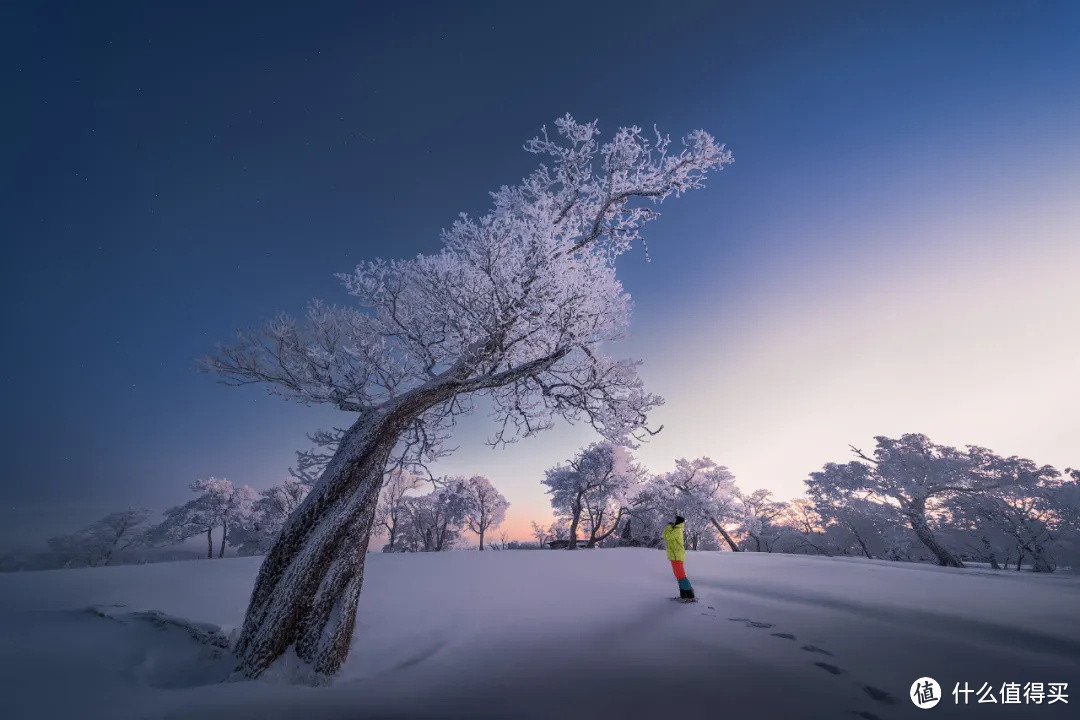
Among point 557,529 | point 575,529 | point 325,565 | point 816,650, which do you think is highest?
point 325,565

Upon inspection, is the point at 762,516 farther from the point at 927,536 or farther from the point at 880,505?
the point at 927,536

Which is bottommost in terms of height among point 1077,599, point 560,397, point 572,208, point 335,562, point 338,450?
point 1077,599

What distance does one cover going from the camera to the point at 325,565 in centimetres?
548

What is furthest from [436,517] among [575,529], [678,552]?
[678,552]

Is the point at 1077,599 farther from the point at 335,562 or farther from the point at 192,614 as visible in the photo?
the point at 192,614

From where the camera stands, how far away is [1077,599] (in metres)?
7.44

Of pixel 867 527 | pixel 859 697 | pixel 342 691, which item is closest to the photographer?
pixel 859 697

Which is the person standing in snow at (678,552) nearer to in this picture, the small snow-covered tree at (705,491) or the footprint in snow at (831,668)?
the footprint in snow at (831,668)

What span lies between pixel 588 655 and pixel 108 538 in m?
69.8

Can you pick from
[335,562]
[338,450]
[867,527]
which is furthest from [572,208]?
[867,527]

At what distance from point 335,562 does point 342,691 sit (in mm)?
1768

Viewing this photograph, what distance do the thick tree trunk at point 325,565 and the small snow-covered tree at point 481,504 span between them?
4124 centimetres

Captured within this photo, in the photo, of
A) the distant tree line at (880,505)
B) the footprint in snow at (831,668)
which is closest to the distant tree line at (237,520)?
the distant tree line at (880,505)

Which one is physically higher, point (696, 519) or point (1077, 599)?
point (1077, 599)
